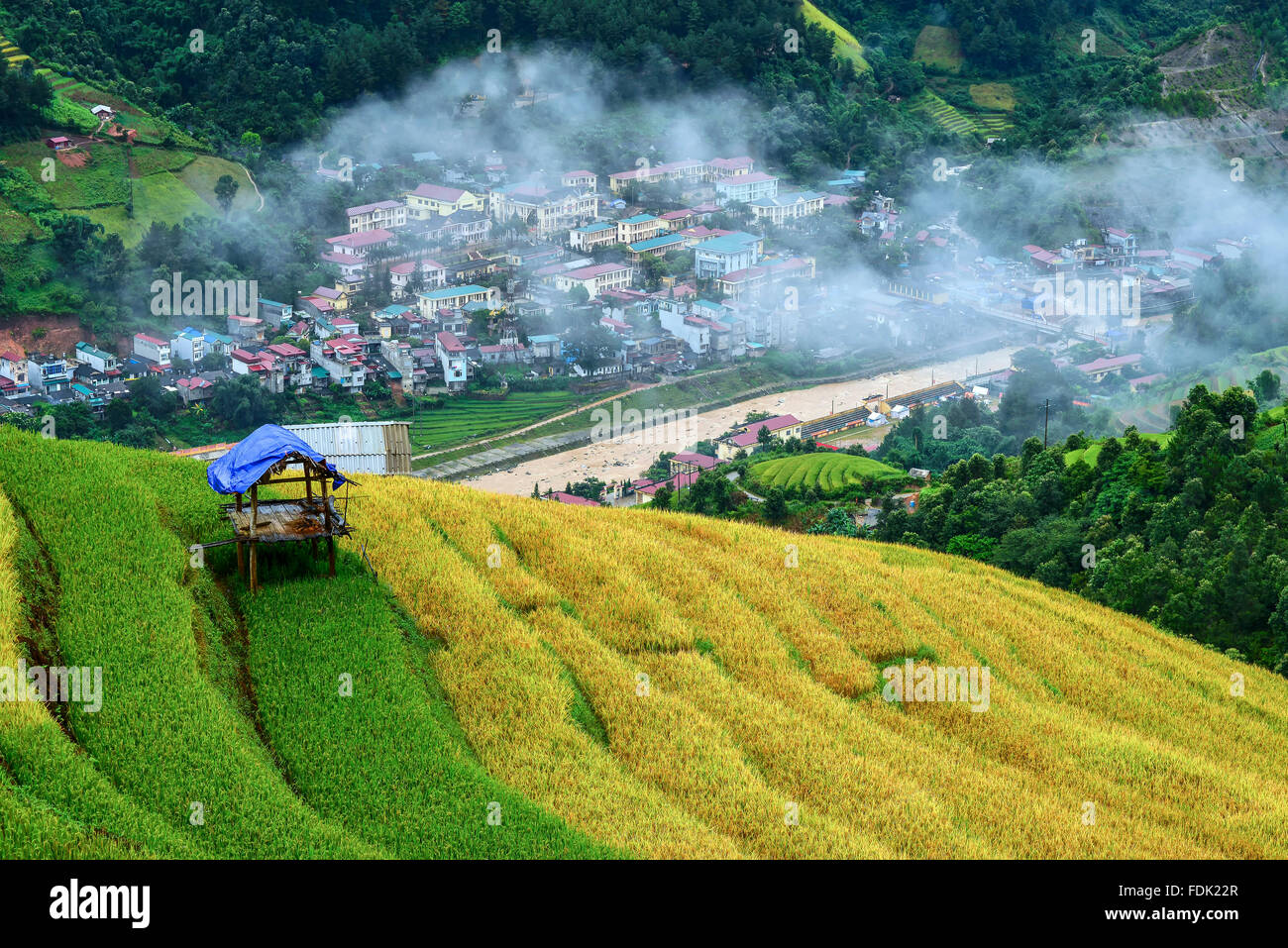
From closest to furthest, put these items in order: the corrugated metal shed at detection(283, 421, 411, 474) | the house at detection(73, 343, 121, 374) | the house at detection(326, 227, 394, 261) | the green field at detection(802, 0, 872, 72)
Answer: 1. the corrugated metal shed at detection(283, 421, 411, 474)
2. the house at detection(73, 343, 121, 374)
3. the house at detection(326, 227, 394, 261)
4. the green field at detection(802, 0, 872, 72)

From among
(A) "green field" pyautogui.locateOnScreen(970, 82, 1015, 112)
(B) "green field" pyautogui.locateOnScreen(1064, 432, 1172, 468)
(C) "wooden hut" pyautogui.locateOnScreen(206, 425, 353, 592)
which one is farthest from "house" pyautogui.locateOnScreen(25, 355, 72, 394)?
(A) "green field" pyautogui.locateOnScreen(970, 82, 1015, 112)

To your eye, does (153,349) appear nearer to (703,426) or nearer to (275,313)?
(275,313)

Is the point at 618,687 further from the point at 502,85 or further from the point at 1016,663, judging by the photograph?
the point at 502,85

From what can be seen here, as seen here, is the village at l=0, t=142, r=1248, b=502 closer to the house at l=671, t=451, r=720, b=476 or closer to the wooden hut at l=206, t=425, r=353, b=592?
the house at l=671, t=451, r=720, b=476

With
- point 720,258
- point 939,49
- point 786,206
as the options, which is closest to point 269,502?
point 720,258

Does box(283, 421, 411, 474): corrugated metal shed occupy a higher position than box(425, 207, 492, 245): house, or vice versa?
box(283, 421, 411, 474): corrugated metal shed

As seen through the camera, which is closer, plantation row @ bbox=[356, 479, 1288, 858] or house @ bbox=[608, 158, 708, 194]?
plantation row @ bbox=[356, 479, 1288, 858]
